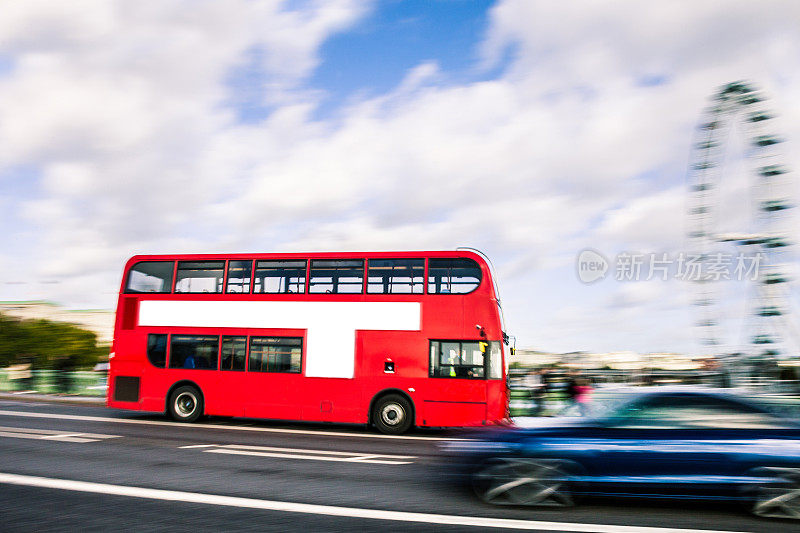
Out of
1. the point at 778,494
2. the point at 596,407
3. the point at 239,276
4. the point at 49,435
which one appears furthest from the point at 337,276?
the point at 778,494

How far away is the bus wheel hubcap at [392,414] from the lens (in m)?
13.1

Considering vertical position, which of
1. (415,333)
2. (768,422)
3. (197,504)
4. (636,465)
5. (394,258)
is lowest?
(197,504)

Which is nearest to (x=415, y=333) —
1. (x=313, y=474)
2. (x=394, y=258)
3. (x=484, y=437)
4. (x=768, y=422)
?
(x=394, y=258)

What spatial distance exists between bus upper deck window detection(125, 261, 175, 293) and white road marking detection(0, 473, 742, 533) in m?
7.46

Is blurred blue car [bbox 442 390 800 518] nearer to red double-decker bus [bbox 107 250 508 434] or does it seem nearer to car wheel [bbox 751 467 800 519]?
car wheel [bbox 751 467 800 519]

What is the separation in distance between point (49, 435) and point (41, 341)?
86103 millimetres

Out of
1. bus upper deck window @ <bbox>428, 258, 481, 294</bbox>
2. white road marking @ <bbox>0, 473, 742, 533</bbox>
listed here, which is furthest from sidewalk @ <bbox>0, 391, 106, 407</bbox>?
white road marking @ <bbox>0, 473, 742, 533</bbox>

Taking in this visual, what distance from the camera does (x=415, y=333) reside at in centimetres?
1307

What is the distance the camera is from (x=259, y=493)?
6758 mm

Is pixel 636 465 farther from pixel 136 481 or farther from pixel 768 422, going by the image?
pixel 136 481

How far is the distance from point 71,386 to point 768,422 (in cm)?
2379

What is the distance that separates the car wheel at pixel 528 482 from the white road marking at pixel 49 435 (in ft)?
25.5

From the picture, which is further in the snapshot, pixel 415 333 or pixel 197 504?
pixel 415 333

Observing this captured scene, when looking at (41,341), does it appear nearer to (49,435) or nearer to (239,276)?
(239,276)
